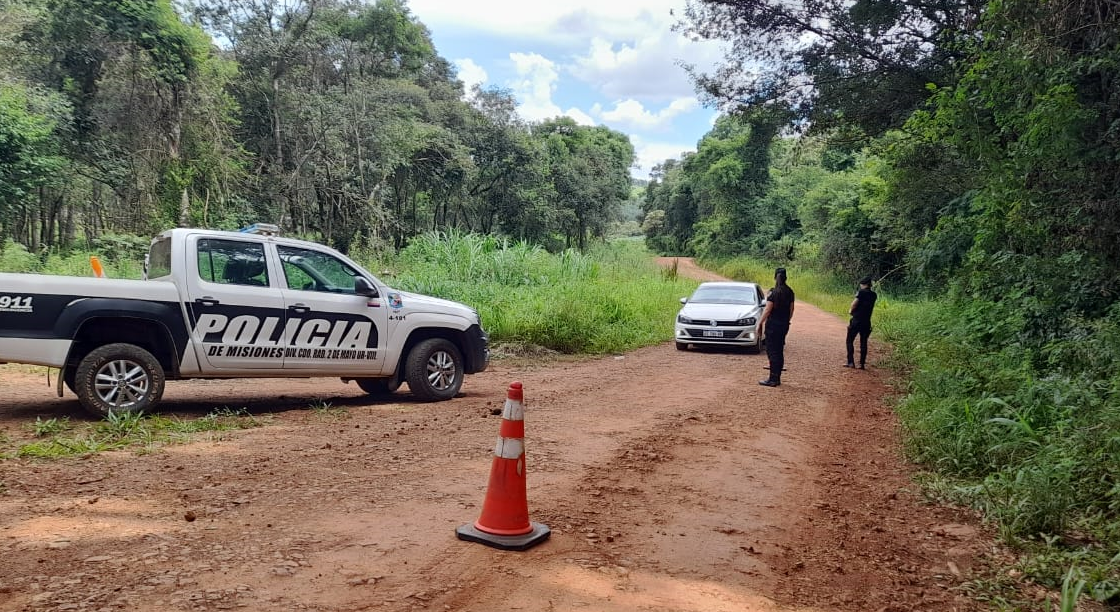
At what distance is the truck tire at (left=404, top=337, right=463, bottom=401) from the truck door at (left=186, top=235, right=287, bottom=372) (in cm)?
154

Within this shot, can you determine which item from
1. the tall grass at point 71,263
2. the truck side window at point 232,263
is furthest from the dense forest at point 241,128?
the truck side window at point 232,263

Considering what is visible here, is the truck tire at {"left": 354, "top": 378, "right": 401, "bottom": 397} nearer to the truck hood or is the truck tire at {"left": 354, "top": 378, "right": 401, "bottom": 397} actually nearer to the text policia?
the text policia

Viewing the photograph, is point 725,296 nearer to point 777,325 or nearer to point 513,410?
point 777,325

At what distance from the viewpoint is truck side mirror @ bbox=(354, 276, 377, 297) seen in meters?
7.77

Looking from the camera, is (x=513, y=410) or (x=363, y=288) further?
(x=363, y=288)

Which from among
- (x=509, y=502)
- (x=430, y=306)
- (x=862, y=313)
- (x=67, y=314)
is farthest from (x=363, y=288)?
(x=862, y=313)

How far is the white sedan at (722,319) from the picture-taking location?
45.7 ft

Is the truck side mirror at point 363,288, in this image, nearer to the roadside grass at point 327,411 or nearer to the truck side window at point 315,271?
the truck side window at point 315,271

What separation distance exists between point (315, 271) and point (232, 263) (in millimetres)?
850

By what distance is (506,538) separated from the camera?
12.7ft

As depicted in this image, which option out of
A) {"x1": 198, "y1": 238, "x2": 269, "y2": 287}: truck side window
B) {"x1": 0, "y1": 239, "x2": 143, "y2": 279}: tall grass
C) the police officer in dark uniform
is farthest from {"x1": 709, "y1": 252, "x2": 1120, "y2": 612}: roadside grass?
{"x1": 0, "y1": 239, "x2": 143, "y2": 279}: tall grass

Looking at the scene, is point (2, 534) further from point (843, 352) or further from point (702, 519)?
point (843, 352)

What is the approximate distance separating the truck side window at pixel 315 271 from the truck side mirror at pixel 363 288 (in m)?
0.10

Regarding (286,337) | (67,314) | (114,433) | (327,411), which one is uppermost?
(67,314)
